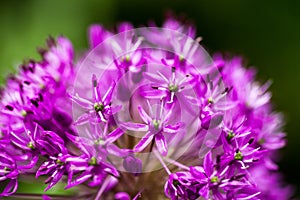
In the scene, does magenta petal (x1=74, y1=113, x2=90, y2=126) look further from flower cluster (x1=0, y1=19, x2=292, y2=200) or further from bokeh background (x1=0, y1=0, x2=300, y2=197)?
bokeh background (x1=0, y1=0, x2=300, y2=197)

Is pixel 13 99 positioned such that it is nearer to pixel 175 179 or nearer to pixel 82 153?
pixel 82 153

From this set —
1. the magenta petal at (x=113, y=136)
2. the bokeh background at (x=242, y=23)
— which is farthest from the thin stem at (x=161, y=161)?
the bokeh background at (x=242, y=23)

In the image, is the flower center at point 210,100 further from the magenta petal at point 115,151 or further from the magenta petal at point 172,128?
the magenta petal at point 115,151

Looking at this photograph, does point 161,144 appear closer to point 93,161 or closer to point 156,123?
point 156,123

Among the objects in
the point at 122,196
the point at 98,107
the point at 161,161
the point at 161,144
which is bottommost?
the point at 122,196

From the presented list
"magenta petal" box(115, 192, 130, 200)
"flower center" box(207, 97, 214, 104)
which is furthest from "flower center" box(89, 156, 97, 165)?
"flower center" box(207, 97, 214, 104)

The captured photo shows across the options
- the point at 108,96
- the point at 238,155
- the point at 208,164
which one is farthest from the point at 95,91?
the point at 238,155

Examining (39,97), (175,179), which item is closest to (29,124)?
(39,97)
